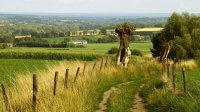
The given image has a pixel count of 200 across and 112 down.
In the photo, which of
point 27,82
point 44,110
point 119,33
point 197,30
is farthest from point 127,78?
point 197,30

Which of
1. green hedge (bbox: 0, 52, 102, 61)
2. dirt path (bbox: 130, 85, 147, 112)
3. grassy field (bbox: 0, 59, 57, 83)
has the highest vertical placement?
dirt path (bbox: 130, 85, 147, 112)

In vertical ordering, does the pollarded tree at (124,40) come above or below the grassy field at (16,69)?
above

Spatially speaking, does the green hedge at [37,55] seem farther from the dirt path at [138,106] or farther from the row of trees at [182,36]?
the dirt path at [138,106]

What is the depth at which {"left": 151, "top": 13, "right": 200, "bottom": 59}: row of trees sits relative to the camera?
48.1 m

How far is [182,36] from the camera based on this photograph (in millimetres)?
49906

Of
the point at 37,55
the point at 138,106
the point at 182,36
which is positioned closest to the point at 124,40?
the point at 138,106

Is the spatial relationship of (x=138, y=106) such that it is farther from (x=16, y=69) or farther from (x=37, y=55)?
(x=37, y=55)

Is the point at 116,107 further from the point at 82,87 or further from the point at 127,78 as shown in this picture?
the point at 127,78

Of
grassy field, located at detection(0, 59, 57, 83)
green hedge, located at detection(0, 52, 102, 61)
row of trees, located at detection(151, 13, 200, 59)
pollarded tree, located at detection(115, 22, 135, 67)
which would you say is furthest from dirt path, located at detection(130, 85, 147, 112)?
green hedge, located at detection(0, 52, 102, 61)

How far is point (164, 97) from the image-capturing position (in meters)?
14.4

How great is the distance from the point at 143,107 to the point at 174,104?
2.51 meters

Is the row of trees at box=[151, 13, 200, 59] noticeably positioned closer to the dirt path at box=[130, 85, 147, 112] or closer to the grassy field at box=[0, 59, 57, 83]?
the grassy field at box=[0, 59, 57, 83]

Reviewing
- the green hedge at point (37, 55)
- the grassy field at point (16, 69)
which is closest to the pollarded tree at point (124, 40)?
the grassy field at point (16, 69)

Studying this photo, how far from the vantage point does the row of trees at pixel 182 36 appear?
1893 inches
